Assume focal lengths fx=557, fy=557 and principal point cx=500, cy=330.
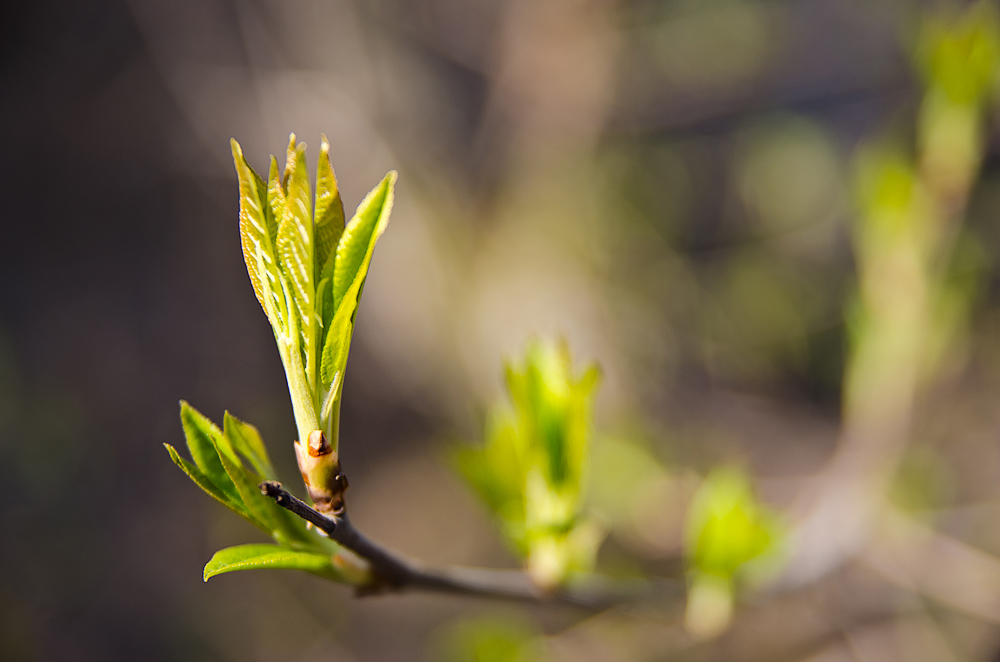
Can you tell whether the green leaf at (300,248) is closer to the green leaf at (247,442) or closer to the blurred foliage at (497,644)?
the green leaf at (247,442)

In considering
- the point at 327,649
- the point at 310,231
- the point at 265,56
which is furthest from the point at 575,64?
the point at 327,649

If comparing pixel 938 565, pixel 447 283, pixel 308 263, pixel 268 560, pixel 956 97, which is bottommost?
pixel 268 560

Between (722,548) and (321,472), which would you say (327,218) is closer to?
(321,472)

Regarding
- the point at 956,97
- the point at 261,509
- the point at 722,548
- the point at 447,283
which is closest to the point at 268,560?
the point at 261,509

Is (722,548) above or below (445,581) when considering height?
above

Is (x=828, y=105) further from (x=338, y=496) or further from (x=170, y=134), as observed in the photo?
(x=170, y=134)

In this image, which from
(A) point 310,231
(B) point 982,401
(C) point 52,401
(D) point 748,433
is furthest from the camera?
(C) point 52,401

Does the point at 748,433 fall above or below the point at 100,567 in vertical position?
above

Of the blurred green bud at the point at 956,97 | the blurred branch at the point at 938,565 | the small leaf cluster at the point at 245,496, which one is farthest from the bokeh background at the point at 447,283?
the small leaf cluster at the point at 245,496
